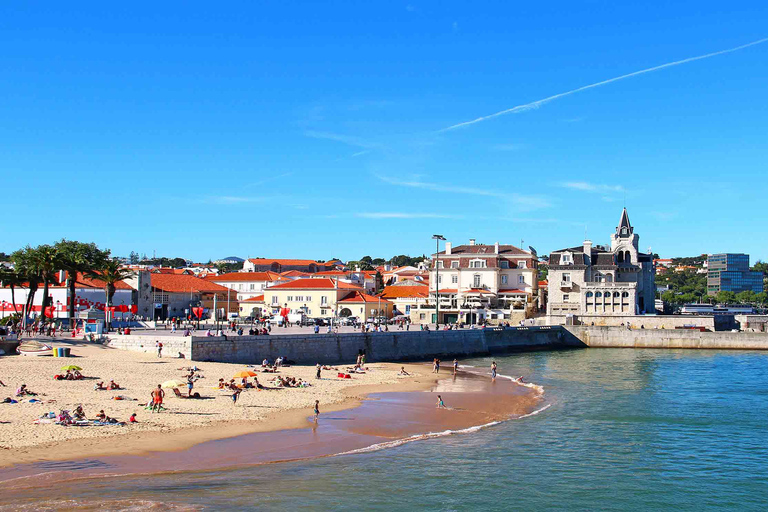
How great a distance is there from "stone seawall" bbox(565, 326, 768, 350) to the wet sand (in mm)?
40802

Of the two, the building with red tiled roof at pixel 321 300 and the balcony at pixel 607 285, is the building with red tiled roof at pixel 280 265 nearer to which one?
the building with red tiled roof at pixel 321 300

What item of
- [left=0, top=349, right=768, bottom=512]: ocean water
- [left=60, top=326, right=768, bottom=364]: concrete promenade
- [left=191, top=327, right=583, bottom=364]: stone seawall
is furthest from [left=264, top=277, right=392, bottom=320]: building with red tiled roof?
[left=0, top=349, right=768, bottom=512]: ocean water

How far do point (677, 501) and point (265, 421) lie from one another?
15.4 metres

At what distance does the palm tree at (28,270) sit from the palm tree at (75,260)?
1959mm

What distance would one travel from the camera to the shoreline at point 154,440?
814 inches

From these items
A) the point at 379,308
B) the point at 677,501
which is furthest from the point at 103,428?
the point at 379,308

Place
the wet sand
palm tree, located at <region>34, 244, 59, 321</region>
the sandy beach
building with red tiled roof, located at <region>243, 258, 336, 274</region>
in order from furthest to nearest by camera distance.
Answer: building with red tiled roof, located at <region>243, 258, 336, 274</region>, palm tree, located at <region>34, 244, 59, 321</region>, the sandy beach, the wet sand

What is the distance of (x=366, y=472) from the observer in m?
21.4

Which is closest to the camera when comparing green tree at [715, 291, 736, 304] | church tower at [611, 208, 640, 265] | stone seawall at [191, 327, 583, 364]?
stone seawall at [191, 327, 583, 364]

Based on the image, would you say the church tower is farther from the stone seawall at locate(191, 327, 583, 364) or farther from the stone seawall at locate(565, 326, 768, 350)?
the stone seawall at locate(191, 327, 583, 364)

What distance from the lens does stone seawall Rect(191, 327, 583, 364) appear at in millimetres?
44138

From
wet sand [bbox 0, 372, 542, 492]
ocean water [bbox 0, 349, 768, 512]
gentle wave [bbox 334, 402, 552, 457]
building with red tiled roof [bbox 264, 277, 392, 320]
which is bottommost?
ocean water [bbox 0, 349, 768, 512]

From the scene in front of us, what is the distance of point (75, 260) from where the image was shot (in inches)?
2223

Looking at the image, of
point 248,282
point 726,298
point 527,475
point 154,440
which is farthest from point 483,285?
point 726,298
